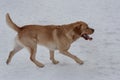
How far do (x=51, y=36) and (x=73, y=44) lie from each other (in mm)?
1443

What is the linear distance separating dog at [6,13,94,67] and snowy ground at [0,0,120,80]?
1.05 feet

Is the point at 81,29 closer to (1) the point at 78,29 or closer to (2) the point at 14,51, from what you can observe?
(1) the point at 78,29

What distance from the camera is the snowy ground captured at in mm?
6293

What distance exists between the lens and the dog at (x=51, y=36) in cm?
650

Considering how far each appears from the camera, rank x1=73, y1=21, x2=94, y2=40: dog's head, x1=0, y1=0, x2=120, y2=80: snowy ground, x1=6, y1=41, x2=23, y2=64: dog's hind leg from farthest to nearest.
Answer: x1=6, y1=41, x2=23, y2=64: dog's hind leg
x1=73, y1=21, x2=94, y2=40: dog's head
x1=0, y1=0, x2=120, y2=80: snowy ground

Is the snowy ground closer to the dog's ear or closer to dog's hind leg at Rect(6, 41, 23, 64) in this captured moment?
dog's hind leg at Rect(6, 41, 23, 64)

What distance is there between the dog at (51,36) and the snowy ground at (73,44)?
0.32 metres

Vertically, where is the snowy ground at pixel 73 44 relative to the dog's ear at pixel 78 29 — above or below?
below

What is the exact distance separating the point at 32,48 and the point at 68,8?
4765mm

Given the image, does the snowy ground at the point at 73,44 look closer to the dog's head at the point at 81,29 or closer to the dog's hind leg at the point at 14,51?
the dog's hind leg at the point at 14,51

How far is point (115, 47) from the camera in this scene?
7.54 metres

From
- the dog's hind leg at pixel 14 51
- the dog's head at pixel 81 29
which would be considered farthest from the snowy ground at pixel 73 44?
the dog's head at pixel 81 29

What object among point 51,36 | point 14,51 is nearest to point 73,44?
point 51,36

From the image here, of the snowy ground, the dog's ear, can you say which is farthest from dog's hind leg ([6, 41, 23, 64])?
the dog's ear
